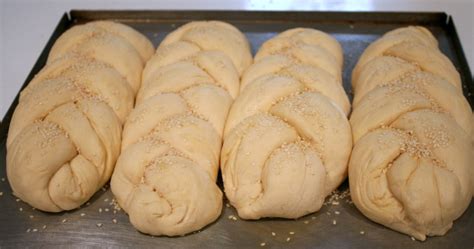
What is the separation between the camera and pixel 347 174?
1.94 m

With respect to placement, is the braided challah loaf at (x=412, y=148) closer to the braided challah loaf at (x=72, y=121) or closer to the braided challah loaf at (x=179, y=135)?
the braided challah loaf at (x=179, y=135)

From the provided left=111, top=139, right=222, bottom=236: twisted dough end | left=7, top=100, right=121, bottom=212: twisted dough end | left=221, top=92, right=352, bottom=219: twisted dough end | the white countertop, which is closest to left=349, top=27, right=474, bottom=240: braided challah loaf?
left=221, top=92, right=352, bottom=219: twisted dough end

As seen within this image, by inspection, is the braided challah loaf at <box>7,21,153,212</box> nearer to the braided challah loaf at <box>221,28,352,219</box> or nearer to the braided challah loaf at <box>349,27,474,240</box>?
the braided challah loaf at <box>221,28,352,219</box>

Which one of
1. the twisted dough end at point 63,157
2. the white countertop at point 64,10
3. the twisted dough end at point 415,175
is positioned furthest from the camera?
the white countertop at point 64,10

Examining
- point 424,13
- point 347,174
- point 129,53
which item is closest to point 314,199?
point 347,174

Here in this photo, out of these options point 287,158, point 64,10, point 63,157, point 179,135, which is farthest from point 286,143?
point 64,10

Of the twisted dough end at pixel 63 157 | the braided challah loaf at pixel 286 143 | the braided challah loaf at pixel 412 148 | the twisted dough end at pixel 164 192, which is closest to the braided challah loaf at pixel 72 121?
the twisted dough end at pixel 63 157

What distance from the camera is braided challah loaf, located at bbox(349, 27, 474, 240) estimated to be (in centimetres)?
168

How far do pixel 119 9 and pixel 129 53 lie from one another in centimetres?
72

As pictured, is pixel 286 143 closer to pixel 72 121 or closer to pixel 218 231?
pixel 218 231

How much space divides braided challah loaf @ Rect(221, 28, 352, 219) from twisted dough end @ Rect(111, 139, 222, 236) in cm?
12

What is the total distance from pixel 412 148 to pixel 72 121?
1278 mm

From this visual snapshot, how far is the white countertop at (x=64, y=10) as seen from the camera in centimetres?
272

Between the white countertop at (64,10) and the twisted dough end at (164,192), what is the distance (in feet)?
3.66
